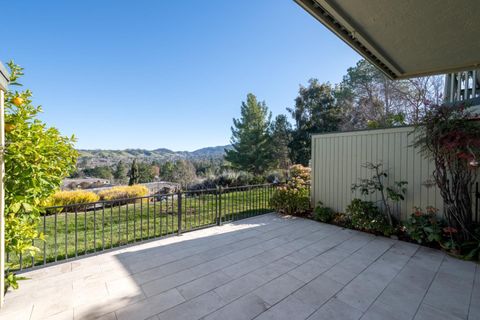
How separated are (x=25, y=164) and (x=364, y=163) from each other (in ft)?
16.0

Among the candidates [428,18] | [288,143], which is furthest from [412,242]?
[288,143]

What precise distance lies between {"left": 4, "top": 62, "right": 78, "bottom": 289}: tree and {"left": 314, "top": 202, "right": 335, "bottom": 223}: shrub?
14.0 feet

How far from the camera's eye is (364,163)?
13.4 feet

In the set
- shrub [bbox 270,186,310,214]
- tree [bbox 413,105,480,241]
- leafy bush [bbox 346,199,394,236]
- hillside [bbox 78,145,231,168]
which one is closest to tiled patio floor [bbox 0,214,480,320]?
leafy bush [bbox 346,199,394,236]

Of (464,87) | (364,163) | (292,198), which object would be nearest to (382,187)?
(364,163)

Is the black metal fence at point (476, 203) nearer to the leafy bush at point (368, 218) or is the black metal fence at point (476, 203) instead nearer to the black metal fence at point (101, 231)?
the leafy bush at point (368, 218)

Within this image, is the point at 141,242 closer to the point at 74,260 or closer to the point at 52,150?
the point at 74,260

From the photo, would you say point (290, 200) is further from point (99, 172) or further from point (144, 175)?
point (99, 172)

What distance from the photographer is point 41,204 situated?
209 cm

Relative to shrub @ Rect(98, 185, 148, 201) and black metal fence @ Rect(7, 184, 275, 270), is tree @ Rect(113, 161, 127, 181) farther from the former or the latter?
black metal fence @ Rect(7, 184, 275, 270)

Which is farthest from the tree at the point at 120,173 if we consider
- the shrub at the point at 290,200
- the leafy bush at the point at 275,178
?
the shrub at the point at 290,200

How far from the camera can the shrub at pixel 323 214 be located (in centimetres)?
428

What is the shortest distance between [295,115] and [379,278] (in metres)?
13.1

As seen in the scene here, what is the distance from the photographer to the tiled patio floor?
1.71 metres
